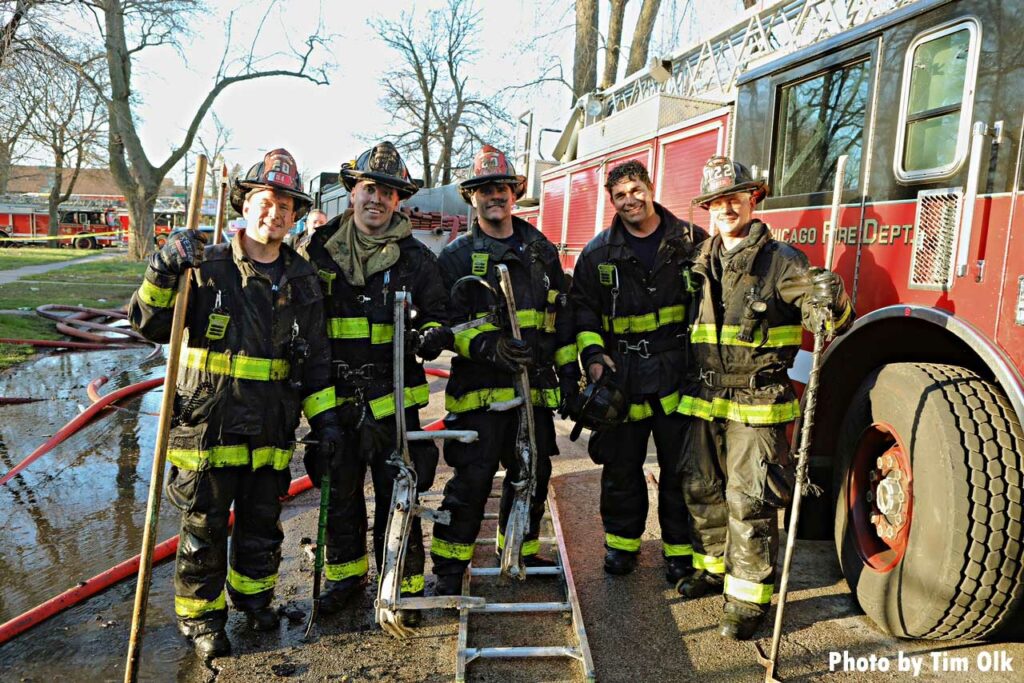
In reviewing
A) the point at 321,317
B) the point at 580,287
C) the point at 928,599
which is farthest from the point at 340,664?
the point at 928,599

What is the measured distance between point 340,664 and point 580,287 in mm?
1979

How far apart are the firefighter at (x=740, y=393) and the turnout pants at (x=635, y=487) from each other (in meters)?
0.16

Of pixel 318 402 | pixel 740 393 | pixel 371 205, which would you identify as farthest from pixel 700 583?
pixel 371 205

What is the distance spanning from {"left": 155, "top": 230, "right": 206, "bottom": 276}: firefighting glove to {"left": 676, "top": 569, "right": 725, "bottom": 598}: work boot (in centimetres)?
251

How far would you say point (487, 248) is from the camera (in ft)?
10.8

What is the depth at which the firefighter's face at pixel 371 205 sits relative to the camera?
10.4ft

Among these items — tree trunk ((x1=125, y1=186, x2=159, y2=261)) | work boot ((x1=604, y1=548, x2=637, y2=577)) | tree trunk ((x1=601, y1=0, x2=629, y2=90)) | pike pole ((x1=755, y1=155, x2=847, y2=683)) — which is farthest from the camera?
tree trunk ((x1=125, y1=186, x2=159, y2=261))

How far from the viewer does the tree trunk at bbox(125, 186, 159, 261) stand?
22.3 metres

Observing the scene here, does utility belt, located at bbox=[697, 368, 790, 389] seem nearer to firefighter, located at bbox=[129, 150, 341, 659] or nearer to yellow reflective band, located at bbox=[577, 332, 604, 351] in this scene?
yellow reflective band, located at bbox=[577, 332, 604, 351]

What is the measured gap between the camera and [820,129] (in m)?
3.62

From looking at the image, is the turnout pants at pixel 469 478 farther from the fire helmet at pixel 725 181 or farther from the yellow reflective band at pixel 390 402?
the fire helmet at pixel 725 181

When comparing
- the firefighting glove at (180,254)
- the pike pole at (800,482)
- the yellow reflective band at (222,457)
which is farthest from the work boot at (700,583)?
the firefighting glove at (180,254)

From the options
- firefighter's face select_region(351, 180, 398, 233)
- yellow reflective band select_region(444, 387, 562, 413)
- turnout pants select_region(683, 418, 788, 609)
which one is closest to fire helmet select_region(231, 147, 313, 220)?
firefighter's face select_region(351, 180, 398, 233)

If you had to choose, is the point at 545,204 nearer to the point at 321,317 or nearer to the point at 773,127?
the point at 773,127
